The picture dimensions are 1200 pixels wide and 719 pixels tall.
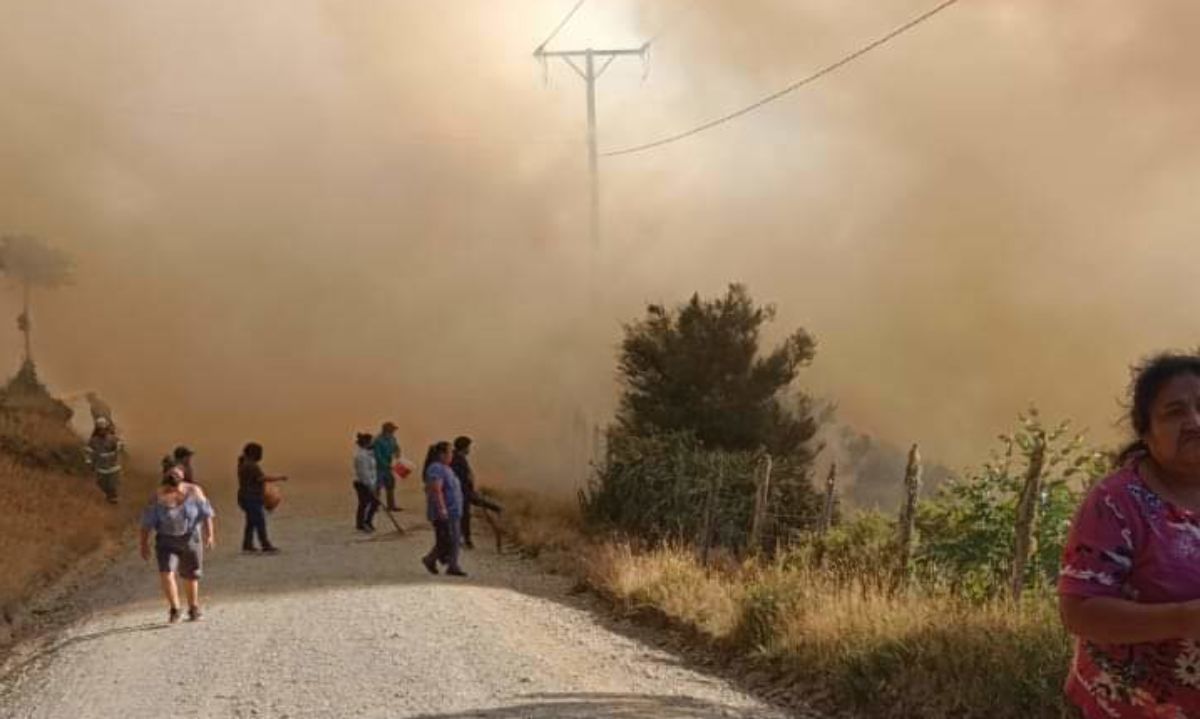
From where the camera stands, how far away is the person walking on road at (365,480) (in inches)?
814

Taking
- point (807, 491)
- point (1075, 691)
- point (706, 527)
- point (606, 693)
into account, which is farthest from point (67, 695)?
point (807, 491)

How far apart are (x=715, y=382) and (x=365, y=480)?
344 inches

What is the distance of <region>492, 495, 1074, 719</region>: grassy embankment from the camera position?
7469 millimetres

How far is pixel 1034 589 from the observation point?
9.80 metres

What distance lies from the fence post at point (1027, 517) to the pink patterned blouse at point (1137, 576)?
6.47 metres

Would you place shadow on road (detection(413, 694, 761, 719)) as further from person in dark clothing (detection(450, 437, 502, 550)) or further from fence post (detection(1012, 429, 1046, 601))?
person in dark clothing (detection(450, 437, 502, 550))

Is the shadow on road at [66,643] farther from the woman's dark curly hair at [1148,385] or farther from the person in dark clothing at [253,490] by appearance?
the woman's dark curly hair at [1148,385]

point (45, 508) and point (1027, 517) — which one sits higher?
point (1027, 517)

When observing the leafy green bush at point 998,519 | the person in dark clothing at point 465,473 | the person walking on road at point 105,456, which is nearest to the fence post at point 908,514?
the leafy green bush at point 998,519

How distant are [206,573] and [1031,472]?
33.0 feet

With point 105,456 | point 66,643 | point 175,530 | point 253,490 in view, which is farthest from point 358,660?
point 105,456

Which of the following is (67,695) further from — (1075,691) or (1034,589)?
(1075,691)

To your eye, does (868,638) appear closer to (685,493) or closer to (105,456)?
(685,493)

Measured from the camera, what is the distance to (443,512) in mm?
15133
